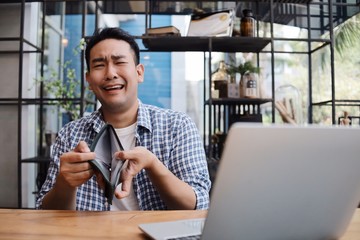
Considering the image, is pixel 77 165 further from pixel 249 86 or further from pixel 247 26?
pixel 247 26

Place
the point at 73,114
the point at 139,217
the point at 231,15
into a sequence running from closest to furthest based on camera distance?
the point at 139,217 → the point at 231,15 → the point at 73,114

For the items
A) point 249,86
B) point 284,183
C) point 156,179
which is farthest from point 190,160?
point 249,86

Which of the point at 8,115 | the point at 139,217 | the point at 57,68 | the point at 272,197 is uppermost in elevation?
the point at 57,68

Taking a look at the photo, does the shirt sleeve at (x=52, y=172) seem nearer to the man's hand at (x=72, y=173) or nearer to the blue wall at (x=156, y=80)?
the man's hand at (x=72, y=173)

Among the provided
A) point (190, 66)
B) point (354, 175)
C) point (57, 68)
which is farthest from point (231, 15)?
Result: point (354, 175)

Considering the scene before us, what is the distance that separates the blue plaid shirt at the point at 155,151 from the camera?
1.27 m

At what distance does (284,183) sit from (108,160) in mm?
545

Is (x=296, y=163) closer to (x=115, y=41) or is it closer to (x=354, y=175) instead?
(x=354, y=175)

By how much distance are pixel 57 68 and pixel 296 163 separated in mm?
3437

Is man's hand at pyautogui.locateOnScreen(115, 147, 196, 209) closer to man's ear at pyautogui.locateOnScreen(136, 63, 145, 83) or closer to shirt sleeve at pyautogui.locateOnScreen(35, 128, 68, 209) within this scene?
shirt sleeve at pyautogui.locateOnScreen(35, 128, 68, 209)

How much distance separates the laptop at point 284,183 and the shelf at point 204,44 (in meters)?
2.12

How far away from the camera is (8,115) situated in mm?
3057

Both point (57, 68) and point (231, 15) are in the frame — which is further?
point (57, 68)

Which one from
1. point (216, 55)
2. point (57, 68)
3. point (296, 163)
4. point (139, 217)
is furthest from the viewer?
point (57, 68)
